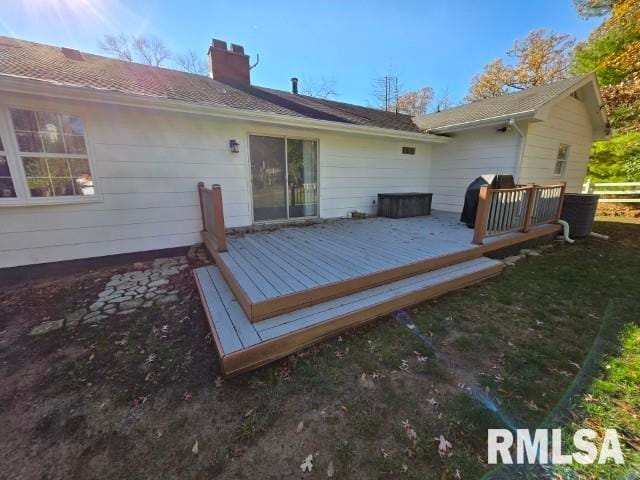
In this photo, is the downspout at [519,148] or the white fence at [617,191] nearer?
the downspout at [519,148]

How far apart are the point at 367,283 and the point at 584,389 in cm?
193

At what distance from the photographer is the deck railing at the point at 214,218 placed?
11.5 ft

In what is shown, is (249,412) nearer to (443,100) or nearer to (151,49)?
(151,49)

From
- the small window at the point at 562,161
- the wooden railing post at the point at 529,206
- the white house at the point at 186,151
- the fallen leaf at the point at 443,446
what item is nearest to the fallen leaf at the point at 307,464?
the fallen leaf at the point at 443,446

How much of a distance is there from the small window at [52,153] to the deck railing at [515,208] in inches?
248

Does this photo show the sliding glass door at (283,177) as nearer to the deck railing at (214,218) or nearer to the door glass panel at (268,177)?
the door glass panel at (268,177)

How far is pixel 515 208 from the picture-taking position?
4.84 meters

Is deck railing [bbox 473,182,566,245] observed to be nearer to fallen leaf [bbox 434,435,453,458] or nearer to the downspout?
the downspout

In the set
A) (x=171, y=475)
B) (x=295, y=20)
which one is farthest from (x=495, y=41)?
(x=171, y=475)

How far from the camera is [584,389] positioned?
76.5 inches

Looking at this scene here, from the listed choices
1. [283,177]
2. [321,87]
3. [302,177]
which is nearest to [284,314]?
[283,177]

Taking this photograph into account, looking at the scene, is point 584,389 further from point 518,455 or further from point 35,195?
point 35,195

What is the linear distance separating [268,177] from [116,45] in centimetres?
1658

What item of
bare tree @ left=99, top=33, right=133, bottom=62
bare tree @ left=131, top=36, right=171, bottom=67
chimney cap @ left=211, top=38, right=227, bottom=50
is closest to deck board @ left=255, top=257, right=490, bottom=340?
chimney cap @ left=211, top=38, right=227, bottom=50
